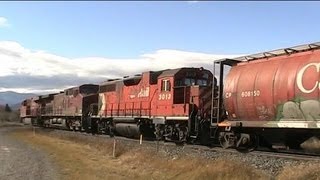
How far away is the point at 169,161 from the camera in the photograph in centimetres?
1805

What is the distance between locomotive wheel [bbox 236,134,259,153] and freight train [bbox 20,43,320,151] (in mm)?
42

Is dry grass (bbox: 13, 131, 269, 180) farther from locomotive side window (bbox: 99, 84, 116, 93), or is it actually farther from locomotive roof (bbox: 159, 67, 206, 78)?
locomotive side window (bbox: 99, 84, 116, 93)

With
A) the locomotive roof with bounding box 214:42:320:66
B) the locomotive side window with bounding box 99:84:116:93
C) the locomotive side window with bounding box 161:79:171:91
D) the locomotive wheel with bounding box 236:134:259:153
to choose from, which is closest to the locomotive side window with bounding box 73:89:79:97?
the locomotive side window with bounding box 99:84:116:93

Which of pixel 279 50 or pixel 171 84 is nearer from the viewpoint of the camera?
pixel 279 50

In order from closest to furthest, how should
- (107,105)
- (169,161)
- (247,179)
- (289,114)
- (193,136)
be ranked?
(247,179) → (289,114) → (169,161) → (193,136) → (107,105)

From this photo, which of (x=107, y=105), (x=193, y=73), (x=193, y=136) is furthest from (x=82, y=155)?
(x=107, y=105)

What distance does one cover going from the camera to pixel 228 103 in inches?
790

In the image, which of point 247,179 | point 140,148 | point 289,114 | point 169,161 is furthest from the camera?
point 140,148

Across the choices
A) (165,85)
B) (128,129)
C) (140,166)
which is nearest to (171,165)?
(140,166)

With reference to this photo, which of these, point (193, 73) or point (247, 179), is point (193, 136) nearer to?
point (193, 73)

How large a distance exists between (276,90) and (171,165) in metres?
4.77

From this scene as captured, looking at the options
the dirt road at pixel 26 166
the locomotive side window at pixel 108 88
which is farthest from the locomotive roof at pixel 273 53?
the locomotive side window at pixel 108 88

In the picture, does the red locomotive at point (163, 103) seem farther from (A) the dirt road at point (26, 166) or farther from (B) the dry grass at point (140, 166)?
(A) the dirt road at point (26, 166)

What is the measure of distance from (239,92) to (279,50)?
2.43m
